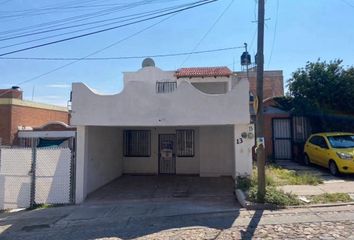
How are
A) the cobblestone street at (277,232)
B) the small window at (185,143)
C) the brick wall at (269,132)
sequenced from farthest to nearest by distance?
the brick wall at (269,132) < the small window at (185,143) < the cobblestone street at (277,232)

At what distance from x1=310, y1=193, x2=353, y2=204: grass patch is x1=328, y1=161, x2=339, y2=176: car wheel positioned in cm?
370

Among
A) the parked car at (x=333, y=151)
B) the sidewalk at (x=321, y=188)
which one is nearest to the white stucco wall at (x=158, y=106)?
the sidewalk at (x=321, y=188)

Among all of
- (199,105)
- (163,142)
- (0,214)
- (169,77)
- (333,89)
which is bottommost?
(0,214)

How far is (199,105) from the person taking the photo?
11664 millimetres

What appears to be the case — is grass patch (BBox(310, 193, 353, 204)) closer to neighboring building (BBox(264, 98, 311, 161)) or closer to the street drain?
the street drain

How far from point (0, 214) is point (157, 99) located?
20.9 ft

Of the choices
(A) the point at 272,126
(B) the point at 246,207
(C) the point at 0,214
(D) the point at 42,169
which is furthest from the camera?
(A) the point at 272,126

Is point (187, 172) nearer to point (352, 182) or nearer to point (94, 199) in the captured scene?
point (94, 199)

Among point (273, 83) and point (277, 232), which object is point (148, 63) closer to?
point (273, 83)

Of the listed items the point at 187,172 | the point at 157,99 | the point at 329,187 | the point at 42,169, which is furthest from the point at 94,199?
the point at 329,187

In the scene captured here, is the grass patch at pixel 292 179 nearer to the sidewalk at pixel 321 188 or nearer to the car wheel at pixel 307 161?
the sidewalk at pixel 321 188

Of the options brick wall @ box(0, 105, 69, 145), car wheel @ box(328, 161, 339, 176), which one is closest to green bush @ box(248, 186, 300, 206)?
car wheel @ box(328, 161, 339, 176)

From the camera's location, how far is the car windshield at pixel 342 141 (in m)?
14.1

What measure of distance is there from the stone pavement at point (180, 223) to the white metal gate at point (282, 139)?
10257mm
